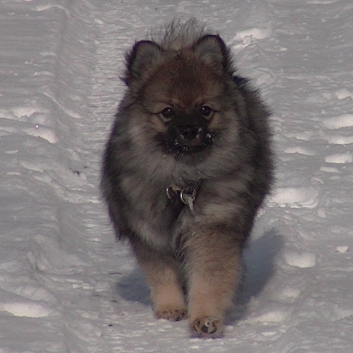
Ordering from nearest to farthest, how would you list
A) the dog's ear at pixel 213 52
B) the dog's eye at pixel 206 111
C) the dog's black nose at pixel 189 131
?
the dog's black nose at pixel 189 131 → the dog's eye at pixel 206 111 → the dog's ear at pixel 213 52

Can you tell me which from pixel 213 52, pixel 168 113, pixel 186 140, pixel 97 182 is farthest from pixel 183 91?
pixel 97 182

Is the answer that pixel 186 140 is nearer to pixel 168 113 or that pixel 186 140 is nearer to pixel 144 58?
pixel 168 113

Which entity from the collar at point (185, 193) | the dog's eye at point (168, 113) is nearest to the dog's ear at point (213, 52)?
the dog's eye at point (168, 113)

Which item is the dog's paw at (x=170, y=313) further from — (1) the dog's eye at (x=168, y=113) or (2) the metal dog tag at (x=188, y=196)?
(1) the dog's eye at (x=168, y=113)

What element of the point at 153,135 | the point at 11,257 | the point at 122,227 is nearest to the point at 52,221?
the point at 11,257

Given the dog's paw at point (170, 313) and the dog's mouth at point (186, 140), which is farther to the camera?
the dog's paw at point (170, 313)

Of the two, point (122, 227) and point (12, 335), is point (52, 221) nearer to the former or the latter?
point (122, 227)
